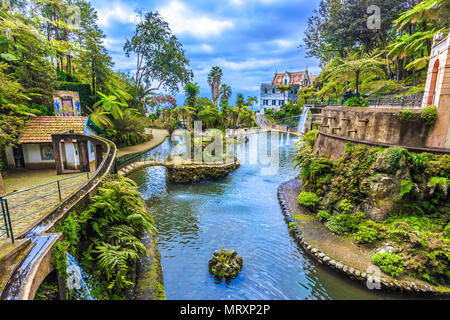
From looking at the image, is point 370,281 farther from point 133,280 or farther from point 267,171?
point 267,171

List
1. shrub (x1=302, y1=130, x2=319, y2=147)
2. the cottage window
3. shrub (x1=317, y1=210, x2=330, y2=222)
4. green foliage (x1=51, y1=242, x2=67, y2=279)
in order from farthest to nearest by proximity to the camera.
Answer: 1. shrub (x1=302, y1=130, x2=319, y2=147)
2. the cottage window
3. shrub (x1=317, y1=210, x2=330, y2=222)
4. green foliage (x1=51, y1=242, x2=67, y2=279)

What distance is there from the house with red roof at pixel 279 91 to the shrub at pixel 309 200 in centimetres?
5091

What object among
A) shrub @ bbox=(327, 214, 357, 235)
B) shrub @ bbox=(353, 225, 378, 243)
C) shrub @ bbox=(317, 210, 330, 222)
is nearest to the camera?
shrub @ bbox=(353, 225, 378, 243)

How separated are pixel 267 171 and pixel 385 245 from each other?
13.8 meters

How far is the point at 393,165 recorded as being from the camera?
31.0ft

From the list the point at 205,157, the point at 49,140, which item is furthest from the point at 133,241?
the point at 205,157

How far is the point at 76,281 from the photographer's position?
→ 18.0ft

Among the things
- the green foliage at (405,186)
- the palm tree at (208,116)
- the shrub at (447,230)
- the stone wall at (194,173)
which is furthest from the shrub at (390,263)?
the palm tree at (208,116)

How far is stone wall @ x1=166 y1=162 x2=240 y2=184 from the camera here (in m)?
18.8

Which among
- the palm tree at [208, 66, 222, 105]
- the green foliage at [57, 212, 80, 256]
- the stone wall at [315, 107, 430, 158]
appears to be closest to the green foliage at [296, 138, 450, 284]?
the stone wall at [315, 107, 430, 158]

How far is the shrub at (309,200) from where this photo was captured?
41.0 feet

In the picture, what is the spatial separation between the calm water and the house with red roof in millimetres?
47937

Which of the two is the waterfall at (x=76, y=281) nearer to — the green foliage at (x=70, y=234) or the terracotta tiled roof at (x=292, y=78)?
the green foliage at (x=70, y=234)

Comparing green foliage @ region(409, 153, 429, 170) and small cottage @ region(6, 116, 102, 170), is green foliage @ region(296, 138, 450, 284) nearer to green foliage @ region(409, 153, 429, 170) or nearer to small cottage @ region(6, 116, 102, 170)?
green foliage @ region(409, 153, 429, 170)
